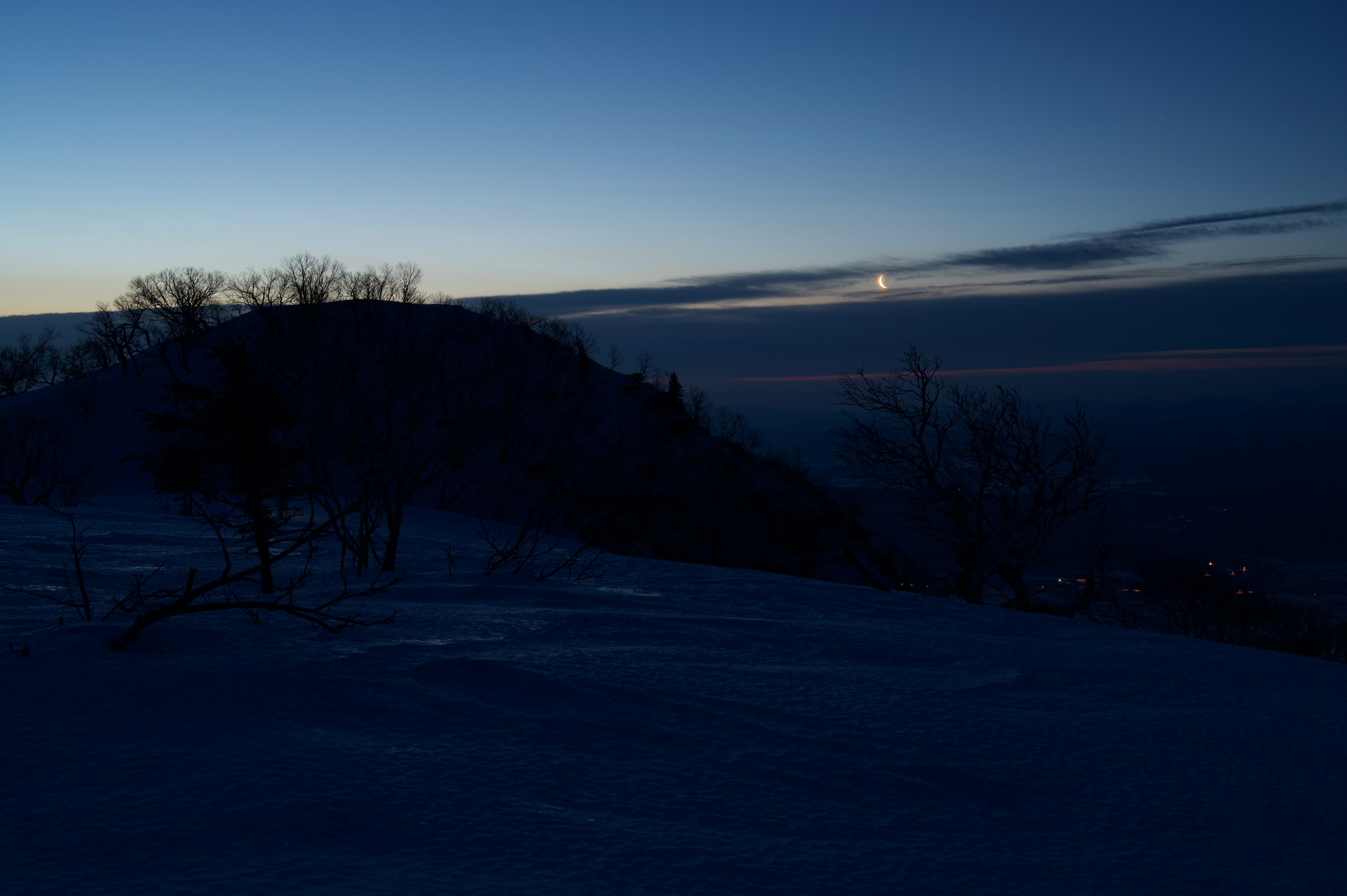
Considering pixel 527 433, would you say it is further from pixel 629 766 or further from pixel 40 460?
pixel 629 766

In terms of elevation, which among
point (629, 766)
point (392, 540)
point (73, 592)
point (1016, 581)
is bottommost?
point (1016, 581)

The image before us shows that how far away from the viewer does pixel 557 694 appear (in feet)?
13.2

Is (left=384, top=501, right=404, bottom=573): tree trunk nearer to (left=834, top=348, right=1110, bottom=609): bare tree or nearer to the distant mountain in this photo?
(left=834, top=348, right=1110, bottom=609): bare tree

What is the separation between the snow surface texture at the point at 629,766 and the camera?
2.42 metres

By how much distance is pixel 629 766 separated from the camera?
10.8 ft

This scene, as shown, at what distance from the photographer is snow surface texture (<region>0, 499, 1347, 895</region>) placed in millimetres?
2416

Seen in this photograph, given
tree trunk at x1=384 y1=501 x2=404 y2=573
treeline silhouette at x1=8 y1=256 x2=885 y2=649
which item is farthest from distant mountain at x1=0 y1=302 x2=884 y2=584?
tree trunk at x1=384 y1=501 x2=404 y2=573

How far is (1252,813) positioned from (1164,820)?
1.46ft

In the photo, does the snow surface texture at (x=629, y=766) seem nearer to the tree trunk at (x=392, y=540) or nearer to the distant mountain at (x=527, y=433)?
the tree trunk at (x=392, y=540)

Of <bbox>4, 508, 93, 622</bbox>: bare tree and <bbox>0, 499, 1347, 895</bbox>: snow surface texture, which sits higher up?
<bbox>4, 508, 93, 622</bbox>: bare tree

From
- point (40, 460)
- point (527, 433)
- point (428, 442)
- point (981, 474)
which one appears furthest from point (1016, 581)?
point (527, 433)

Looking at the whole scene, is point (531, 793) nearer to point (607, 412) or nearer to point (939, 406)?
point (939, 406)

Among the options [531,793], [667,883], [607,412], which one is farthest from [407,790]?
[607,412]

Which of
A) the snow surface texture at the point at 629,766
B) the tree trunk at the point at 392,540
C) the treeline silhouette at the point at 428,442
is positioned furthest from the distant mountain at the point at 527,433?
the snow surface texture at the point at 629,766
